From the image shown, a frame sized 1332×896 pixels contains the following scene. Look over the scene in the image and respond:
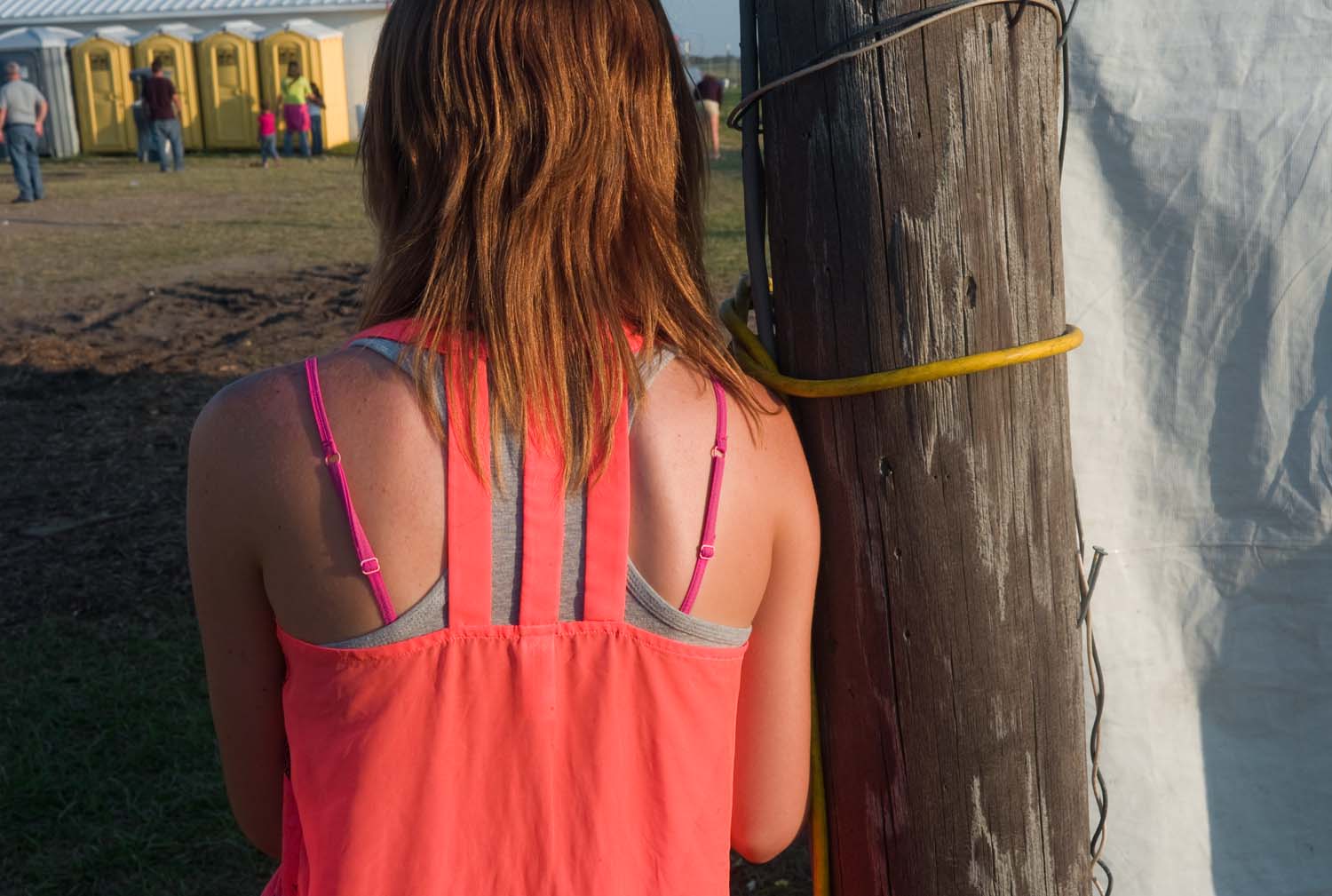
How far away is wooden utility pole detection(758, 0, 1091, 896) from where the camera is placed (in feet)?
4.75

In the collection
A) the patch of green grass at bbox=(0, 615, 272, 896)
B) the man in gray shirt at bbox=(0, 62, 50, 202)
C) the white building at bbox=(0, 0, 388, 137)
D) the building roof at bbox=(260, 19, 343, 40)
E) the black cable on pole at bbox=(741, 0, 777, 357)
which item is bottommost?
the patch of green grass at bbox=(0, 615, 272, 896)

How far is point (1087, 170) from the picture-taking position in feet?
6.79

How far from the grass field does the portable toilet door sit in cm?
1216

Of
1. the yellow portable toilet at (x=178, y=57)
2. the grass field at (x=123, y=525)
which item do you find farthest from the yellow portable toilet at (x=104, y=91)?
the grass field at (x=123, y=525)

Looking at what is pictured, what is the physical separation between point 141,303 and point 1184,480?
30.3 ft

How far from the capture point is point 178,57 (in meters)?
24.4

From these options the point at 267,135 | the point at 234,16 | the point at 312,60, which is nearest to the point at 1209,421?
the point at 267,135

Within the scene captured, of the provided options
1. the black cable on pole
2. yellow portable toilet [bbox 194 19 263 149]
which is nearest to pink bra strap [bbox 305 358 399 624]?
the black cable on pole

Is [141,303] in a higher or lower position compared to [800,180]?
lower

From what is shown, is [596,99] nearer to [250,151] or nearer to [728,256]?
[728,256]

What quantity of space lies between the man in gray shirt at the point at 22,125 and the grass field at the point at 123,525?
369cm

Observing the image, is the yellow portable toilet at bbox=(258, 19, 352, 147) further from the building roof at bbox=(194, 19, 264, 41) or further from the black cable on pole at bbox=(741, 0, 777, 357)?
the black cable on pole at bbox=(741, 0, 777, 357)

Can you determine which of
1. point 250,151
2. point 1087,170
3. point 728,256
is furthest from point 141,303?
point 250,151

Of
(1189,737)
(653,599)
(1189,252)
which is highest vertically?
(1189,252)
